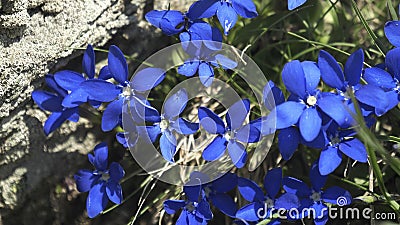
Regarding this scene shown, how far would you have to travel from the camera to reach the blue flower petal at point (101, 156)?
1.48 m

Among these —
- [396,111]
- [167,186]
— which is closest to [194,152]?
[167,186]

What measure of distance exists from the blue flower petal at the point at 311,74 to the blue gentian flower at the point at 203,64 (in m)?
0.20

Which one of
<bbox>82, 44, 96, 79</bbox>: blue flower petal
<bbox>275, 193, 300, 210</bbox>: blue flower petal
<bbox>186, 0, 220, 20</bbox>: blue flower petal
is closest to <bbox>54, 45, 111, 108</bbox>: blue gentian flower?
<bbox>82, 44, 96, 79</bbox>: blue flower petal

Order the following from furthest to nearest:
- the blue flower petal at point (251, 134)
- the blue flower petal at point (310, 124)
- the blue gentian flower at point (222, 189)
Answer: the blue gentian flower at point (222, 189)
the blue flower petal at point (251, 134)
the blue flower petal at point (310, 124)

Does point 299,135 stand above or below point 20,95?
above

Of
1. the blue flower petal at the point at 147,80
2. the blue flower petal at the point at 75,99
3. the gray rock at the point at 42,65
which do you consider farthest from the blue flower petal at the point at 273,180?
the gray rock at the point at 42,65

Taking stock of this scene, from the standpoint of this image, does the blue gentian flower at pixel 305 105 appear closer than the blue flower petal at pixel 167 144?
Yes

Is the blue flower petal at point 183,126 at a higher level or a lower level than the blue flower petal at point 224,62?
lower

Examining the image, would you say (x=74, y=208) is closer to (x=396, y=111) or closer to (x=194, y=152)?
(x=194, y=152)

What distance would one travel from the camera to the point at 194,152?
5.31 feet

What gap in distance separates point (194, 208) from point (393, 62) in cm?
52

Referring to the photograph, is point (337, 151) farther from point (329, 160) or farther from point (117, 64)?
point (117, 64)

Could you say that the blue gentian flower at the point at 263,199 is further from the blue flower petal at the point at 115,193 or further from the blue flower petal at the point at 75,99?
the blue flower petal at the point at 75,99

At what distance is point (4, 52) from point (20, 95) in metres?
0.15
